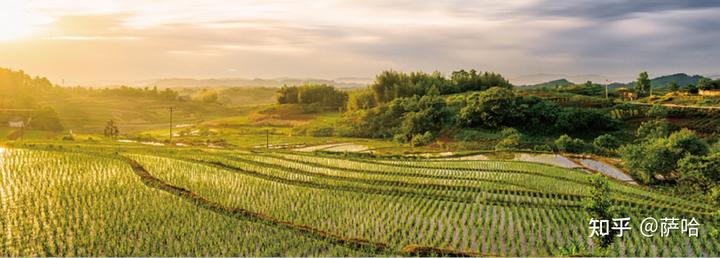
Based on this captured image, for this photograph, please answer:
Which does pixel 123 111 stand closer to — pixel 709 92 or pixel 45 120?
pixel 45 120

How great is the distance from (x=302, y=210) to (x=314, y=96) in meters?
58.6

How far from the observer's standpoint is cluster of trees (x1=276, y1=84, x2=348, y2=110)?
2726 inches

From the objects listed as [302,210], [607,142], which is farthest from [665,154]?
[302,210]

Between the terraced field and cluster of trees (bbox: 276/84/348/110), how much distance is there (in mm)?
49571

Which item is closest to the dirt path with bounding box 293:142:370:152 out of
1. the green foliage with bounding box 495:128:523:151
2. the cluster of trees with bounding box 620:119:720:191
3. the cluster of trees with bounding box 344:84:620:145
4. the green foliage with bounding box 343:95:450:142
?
the cluster of trees with bounding box 344:84:620:145

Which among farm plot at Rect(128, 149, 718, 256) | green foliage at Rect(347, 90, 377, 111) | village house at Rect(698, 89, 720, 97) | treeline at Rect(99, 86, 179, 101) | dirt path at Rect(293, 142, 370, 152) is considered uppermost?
treeline at Rect(99, 86, 179, 101)

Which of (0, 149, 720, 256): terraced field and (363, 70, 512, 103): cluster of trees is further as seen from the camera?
(363, 70, 512, 103): cluster of trees

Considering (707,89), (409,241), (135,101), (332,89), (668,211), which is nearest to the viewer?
(409,241)

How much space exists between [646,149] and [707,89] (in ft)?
117

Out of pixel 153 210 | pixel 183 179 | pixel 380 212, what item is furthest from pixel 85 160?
pixel 380 212

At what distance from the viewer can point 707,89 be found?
47750 millimetres

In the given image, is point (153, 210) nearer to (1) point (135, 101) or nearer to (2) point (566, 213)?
(2) point (566, 213)

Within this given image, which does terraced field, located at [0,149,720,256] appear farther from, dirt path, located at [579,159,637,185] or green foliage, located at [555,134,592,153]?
green foliage, located at [555,134,592,153]

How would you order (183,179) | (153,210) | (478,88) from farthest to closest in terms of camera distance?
1. (478,88)
2. (183,179)
3. (153,210)
